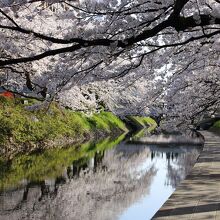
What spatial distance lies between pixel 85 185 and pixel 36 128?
462 inches

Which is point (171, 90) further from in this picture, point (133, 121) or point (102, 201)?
point (133, 121)

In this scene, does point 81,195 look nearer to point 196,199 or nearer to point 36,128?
point 196,199

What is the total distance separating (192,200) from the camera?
32.6 feet

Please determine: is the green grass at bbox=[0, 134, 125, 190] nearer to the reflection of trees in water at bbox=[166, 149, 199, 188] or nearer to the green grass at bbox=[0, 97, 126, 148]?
the green grass at bbox=[0, 97, 126, 148]

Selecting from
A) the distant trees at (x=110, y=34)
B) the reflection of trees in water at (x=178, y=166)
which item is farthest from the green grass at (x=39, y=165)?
the distant trees at (x=110, y=34)

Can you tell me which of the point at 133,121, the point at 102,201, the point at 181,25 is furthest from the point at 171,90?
the point at 133,121

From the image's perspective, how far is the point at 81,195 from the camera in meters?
14.2

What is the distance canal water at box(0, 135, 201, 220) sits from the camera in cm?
1200

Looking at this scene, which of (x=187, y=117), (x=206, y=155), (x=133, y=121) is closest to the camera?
(x=206, y=155)

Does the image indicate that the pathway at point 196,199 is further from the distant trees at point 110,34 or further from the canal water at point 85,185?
the distant trees at point 110,34

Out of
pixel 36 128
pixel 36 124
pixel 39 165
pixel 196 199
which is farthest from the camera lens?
pixel 36 124

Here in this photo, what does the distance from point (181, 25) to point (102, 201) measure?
8007 mm

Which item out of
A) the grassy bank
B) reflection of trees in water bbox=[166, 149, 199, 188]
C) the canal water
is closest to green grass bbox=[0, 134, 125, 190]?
the canal water

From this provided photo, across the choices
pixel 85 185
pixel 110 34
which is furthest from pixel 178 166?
pixel 110 34
